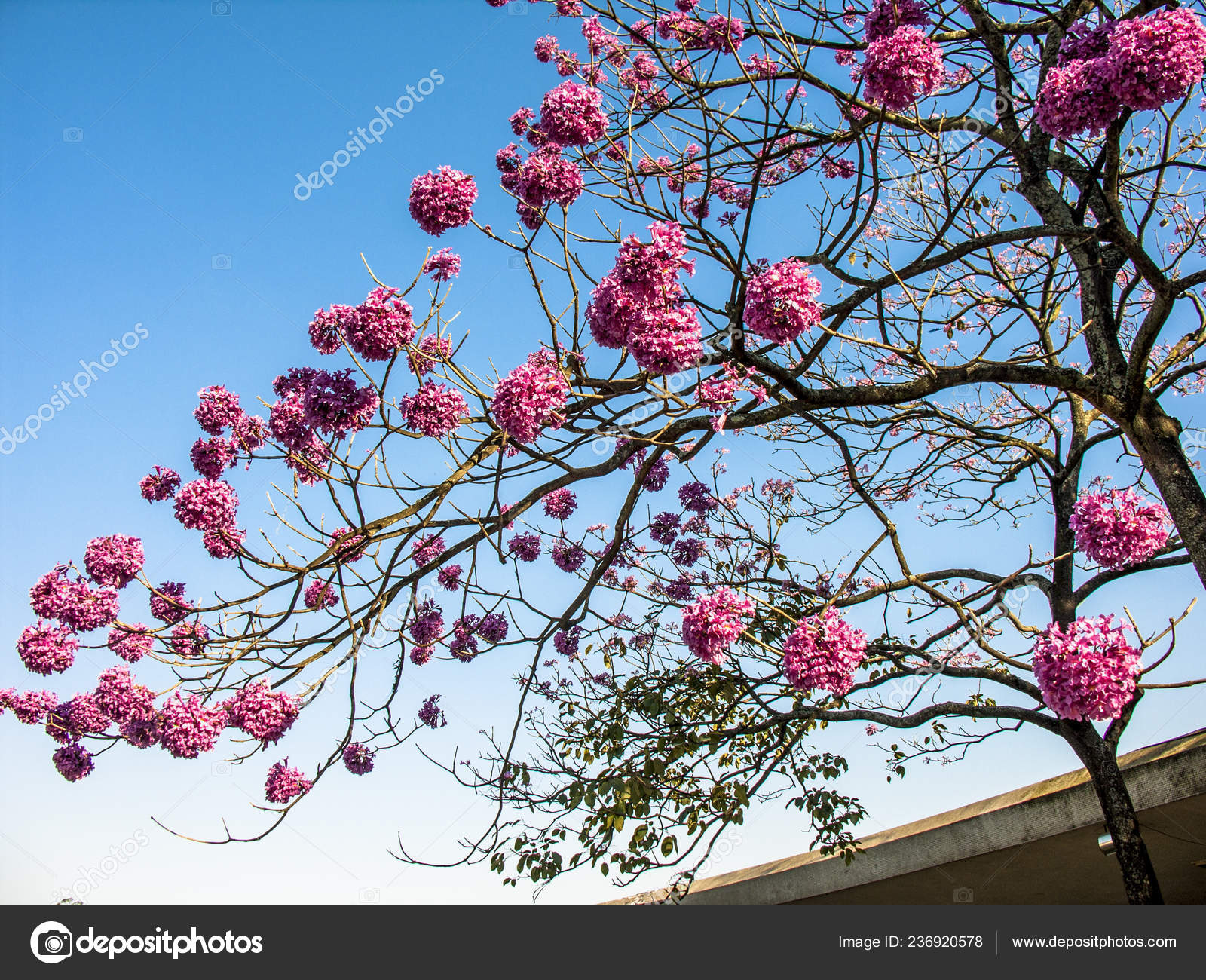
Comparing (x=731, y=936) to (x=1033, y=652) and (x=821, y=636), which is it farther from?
(x=1033, y=652)

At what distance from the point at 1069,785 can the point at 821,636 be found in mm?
3679

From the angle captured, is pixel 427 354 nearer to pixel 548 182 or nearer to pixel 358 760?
pixel 548 182

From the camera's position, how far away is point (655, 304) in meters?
2.86

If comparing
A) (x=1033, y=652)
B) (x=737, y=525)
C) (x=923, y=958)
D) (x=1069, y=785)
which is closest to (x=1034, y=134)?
(x=737, y=525)

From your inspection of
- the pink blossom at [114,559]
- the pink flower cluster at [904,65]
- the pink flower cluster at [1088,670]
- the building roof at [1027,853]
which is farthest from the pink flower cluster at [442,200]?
the building roof at [1027,853]

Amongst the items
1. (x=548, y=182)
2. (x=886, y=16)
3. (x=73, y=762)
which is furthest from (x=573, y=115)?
(x=73, y=762)

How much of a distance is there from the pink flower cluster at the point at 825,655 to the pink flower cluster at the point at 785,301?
1408mm

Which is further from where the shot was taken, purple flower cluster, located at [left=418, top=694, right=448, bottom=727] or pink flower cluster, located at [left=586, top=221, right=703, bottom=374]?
purple flower cluster, located at [left=418, top=694, right=448, bottom=727]

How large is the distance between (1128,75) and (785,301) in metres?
1.58

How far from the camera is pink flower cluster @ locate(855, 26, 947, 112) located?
3354 mm

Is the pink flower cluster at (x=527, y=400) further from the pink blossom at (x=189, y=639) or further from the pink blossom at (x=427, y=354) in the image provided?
the pink blossom at (x=189, y=639)

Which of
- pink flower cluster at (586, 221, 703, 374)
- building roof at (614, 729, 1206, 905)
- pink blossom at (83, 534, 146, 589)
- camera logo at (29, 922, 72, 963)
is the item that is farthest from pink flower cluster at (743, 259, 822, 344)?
camera logo at (29, 922, 72, 963)

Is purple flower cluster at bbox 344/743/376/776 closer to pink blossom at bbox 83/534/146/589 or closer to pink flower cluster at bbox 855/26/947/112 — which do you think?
pink blossom at bbox 83/534/146/589

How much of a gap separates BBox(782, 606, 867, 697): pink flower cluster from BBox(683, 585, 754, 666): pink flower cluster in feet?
0.93
